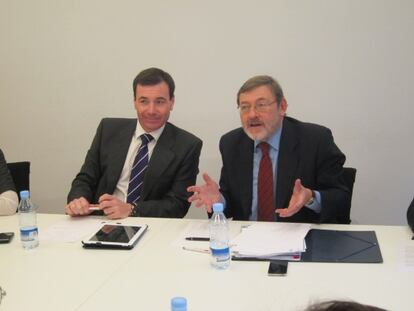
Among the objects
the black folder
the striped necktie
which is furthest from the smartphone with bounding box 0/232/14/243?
the black folder

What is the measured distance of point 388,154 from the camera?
11.6 ft

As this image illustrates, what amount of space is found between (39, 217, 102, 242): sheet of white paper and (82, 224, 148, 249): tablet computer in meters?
0.07

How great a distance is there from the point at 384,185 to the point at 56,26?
2.89 m

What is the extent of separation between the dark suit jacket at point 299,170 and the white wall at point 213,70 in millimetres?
1109

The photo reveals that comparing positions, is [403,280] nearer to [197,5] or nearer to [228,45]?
[228,45]

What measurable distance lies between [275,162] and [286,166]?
0.07 metres

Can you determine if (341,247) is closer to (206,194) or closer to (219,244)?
(219,244)

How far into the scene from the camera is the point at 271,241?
1.94 meters

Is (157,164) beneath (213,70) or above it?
beneath

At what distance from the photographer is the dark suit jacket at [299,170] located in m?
2.41

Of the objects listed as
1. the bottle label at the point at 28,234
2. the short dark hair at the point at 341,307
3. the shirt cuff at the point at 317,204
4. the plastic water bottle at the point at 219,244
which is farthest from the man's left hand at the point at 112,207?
the short dark hair at the point at 341,307

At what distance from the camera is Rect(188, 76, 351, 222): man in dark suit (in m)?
2.42

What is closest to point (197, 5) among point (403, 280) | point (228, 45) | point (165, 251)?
point (228, 45)

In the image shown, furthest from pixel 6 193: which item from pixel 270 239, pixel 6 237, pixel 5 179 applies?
pixel 270 239
